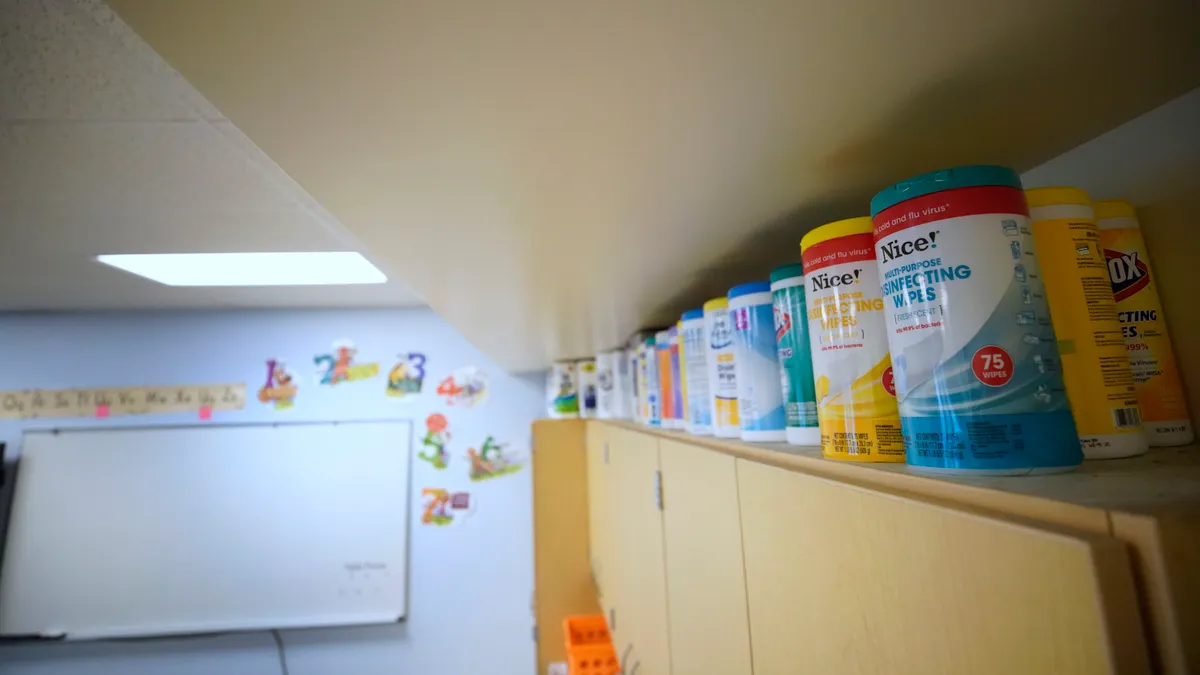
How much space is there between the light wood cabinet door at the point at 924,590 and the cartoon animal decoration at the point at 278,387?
8.15 feet

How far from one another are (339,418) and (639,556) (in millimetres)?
1904

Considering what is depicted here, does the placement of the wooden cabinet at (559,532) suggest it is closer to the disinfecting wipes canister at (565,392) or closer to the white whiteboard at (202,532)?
the disinfecting wipes canister at (565,392)

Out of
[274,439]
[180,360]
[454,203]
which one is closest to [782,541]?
[454,203]

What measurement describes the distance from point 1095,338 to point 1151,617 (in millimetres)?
204

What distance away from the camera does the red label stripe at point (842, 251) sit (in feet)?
1.18

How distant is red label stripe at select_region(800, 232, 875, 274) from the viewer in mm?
359

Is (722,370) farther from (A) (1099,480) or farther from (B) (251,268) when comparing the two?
(B) (251,268)

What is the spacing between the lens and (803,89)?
312 millimetres

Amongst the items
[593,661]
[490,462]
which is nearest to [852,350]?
[593,661]

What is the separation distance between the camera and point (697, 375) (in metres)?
0.70

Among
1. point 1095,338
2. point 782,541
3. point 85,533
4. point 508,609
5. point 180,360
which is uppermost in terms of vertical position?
point 180,360

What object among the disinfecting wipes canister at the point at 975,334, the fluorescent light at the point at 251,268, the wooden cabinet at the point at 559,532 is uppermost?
the fluorescent light at the point at 251,268

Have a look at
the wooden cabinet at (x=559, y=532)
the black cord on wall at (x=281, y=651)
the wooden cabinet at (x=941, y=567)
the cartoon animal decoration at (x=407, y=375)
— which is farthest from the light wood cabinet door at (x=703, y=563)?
the black cord on wall at (x=281, y=651)

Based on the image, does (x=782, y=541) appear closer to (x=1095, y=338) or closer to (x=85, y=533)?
(x=1095, y=338)
